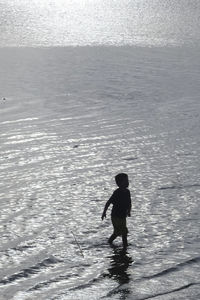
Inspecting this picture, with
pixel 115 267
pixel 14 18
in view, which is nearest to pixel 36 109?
pixel 115 267

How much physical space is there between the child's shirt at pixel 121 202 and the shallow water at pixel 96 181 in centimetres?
63

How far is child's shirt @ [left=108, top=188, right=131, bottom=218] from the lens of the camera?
10.8m

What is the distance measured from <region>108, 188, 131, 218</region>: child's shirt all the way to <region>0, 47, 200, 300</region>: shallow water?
626 mm

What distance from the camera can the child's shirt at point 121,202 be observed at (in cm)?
1083

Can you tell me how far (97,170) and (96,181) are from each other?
0.85 m

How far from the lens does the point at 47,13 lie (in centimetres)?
7150

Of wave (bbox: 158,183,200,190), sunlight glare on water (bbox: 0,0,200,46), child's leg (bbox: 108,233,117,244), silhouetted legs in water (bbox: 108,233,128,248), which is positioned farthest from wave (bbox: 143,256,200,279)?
sunlight glare on water (bbox: 0,0,200,46)

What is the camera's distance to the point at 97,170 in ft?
51.3

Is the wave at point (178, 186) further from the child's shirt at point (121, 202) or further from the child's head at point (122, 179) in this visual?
the child's head at point (122, 179)

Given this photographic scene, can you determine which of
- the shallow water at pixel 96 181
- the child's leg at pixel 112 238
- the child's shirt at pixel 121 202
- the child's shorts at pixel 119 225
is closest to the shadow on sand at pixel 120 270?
the shallow water at pixel 96 181

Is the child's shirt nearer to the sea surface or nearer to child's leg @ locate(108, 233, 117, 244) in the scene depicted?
child's leg @ locate(108, 233, 117, 244)

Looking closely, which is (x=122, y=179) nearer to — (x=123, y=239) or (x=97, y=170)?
(x=123, y=239)

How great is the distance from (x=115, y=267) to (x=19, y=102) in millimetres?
13923

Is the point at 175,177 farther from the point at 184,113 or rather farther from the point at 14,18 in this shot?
the point at 14,18
